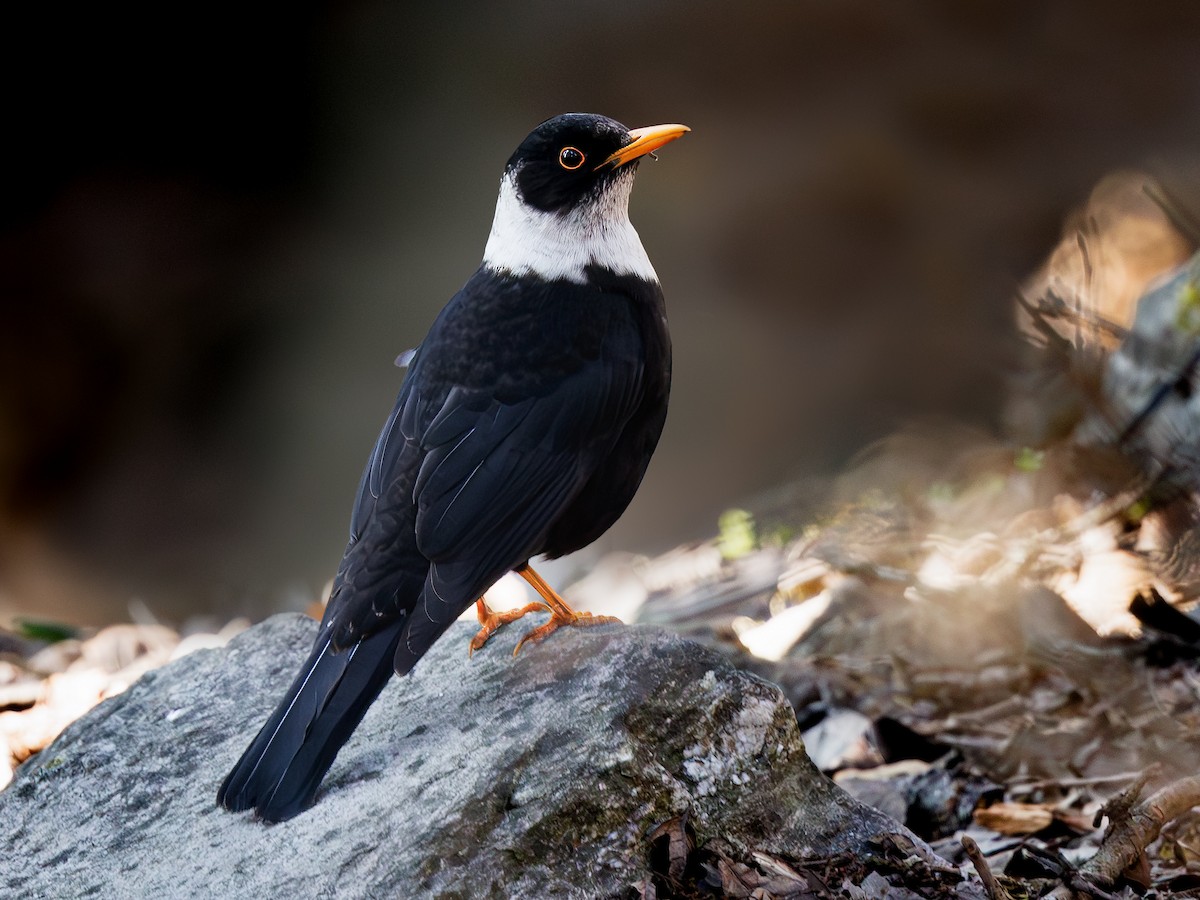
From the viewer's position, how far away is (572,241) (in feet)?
11.2

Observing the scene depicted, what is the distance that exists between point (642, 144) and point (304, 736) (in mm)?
1844

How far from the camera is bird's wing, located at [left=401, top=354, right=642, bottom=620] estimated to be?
9.30 ft

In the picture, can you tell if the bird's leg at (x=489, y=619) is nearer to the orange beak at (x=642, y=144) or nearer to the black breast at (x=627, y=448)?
the black breast at (x=627, y=448)

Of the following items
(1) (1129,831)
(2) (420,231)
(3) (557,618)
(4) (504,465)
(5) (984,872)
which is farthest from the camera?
(2) (420,231)

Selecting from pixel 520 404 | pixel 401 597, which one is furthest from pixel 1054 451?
pixel 401 597

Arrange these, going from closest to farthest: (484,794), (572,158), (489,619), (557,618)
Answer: (484,794)
(557,618)
(489,619)
(572,158)

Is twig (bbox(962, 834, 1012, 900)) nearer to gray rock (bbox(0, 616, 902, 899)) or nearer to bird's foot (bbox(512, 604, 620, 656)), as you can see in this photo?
gray rock (bbox(0, 616, 902, 899))

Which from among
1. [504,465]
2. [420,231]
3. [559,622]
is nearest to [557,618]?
[559,622]

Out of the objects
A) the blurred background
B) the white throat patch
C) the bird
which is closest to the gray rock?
the bird

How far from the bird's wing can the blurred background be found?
3409 mm

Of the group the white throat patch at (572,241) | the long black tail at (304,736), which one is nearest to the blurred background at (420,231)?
the white throat patch at (572,241)

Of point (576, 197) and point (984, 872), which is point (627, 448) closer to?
point (576, 197)

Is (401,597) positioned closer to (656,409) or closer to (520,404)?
(520,404)

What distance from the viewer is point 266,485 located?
7.09m
